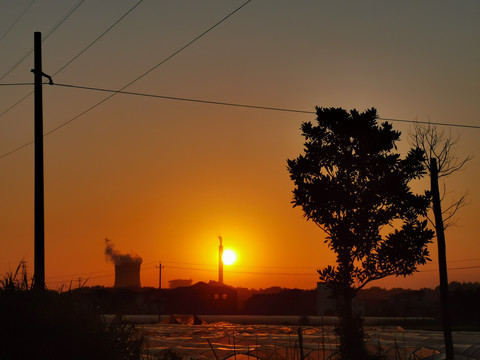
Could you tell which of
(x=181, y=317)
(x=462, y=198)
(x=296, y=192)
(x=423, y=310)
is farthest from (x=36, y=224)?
(x=423, y=310)

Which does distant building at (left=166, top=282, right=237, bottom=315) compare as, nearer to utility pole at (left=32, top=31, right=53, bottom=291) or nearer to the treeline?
the treeline

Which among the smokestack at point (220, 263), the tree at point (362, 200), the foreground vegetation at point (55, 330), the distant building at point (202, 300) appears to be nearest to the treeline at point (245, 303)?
the distant building at point (202, 300)

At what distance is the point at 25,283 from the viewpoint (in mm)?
12898

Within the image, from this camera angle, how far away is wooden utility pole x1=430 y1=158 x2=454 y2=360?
2609 centimetres

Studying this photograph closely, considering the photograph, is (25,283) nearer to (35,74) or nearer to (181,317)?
(35,74)

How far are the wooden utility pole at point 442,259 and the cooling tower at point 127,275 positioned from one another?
414 feet

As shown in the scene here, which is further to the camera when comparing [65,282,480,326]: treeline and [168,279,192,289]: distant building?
[168,279,192,289]: distant building

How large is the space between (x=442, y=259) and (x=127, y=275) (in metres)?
130

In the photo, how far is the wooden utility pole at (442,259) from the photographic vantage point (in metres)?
26.1

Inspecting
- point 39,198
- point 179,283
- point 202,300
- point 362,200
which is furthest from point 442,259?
point 179,283

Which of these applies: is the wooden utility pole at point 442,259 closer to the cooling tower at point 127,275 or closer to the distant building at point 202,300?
the distant building at point 202,300

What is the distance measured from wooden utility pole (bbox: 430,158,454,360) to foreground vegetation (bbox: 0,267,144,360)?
16.8 m

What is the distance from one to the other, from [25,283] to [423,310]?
88673 millimetres

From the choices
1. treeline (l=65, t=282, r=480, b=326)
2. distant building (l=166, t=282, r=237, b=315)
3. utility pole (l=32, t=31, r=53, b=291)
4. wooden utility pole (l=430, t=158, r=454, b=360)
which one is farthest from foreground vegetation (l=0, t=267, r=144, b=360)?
distant building (l=166, t=282, r=237, b=315)
